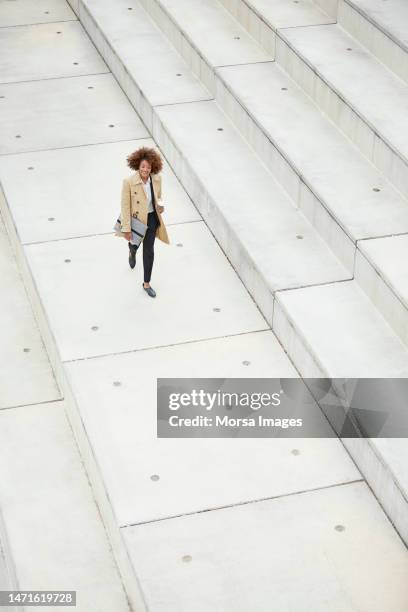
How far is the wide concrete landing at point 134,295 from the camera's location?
7.65 metres

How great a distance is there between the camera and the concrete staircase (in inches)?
244

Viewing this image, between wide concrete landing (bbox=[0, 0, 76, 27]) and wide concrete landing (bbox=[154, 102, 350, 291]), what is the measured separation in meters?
3.61

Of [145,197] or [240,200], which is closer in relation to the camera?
[145,197]

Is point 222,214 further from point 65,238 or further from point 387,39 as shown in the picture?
point 387,39

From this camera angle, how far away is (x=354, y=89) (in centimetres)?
905

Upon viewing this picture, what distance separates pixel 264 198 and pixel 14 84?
12.9ft

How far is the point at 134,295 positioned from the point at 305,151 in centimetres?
200

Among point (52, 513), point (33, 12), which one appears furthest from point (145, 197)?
point (33, 12)

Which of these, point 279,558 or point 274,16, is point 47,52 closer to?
point 274,16

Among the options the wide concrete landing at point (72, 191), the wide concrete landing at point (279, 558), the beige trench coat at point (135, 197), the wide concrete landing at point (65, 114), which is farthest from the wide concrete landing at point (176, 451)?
the wide concrete landing at point (65, 114)

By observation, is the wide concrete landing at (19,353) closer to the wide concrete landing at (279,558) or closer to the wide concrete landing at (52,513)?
the wide concrete landing at (52,513)

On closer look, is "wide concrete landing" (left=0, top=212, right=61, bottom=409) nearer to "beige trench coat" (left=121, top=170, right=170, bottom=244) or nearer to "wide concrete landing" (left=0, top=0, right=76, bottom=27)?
"beige trench coat" (left=121, top=170, right=170, bottom=244)

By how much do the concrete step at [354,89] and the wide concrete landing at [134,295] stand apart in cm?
152

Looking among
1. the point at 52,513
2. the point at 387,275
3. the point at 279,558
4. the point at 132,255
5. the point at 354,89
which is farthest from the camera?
the point at 354,89
